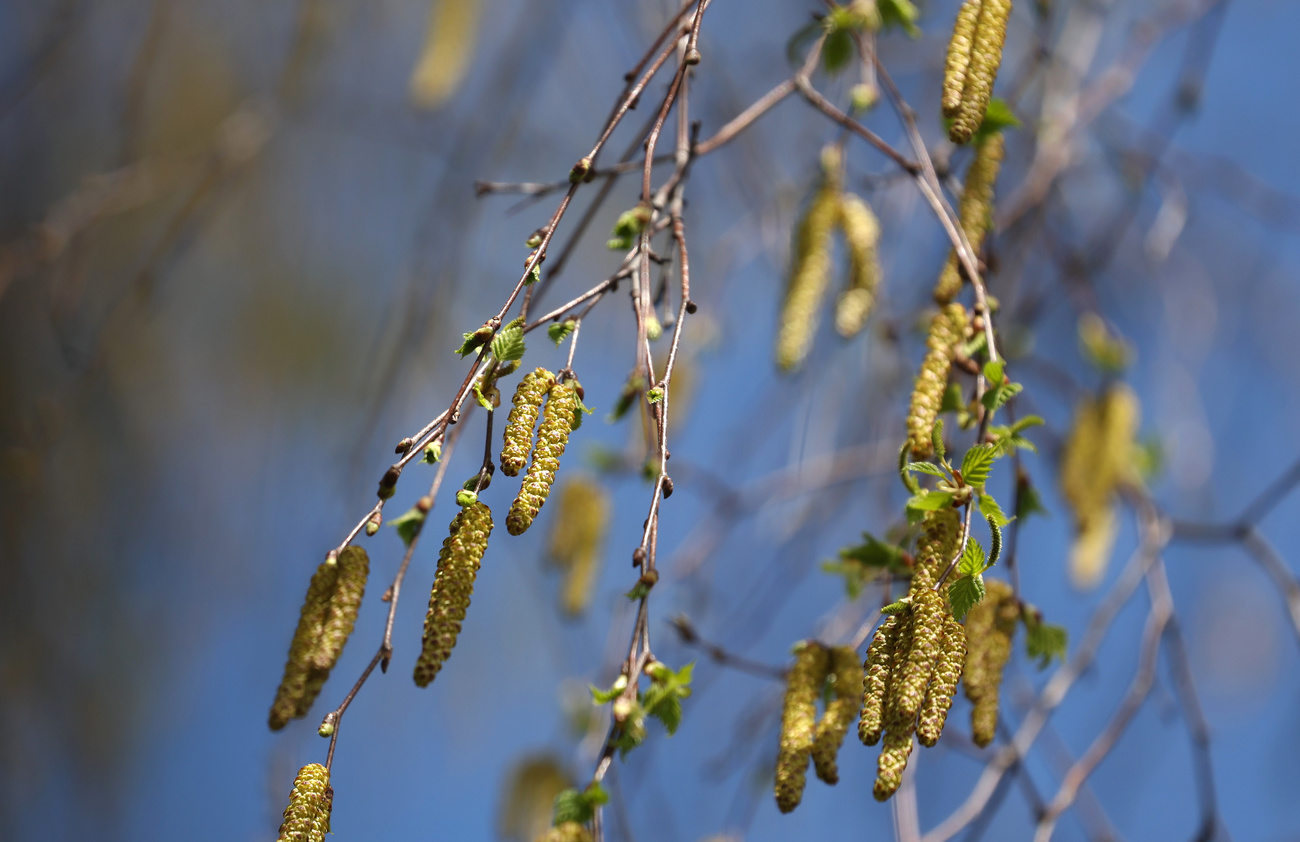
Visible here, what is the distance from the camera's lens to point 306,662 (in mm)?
869

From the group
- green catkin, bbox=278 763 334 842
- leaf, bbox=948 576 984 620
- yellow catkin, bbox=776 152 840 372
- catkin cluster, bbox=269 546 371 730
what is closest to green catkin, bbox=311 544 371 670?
catkin cluster, bbox=269 546 371 730

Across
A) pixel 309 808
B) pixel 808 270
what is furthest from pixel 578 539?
pixel 309 808

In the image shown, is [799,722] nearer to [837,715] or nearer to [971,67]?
[837,715]

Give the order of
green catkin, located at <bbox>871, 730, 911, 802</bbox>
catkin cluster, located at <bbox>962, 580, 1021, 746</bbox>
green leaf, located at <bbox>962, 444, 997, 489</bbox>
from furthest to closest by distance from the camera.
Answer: catkin cluster, located at <bbox>962, 580, 1021, 746</bbox> < green leaf, located at <bbox>962, 444, 997, 489</bbox> < green catkin, located at <bbox>871, 730, 911, 802</bbox>

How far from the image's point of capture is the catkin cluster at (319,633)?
0.87 meters

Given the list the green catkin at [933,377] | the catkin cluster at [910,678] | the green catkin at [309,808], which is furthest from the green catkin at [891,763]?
the green catkin at [309,808]

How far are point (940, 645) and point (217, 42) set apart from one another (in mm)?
2279

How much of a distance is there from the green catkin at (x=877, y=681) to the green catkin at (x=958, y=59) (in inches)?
17.6

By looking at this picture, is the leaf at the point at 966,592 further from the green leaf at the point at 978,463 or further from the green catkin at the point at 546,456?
the green catkin at the point at 546,456

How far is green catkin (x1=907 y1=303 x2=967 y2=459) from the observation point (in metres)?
0.90

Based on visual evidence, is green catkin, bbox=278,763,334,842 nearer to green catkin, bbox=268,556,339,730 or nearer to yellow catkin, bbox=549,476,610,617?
green catkin, bbox=268,556,339,730

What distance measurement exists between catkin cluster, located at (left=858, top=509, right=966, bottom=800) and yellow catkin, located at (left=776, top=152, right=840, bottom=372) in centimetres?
53

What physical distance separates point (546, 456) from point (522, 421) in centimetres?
3

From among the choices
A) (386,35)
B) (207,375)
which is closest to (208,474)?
(207,375)
